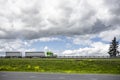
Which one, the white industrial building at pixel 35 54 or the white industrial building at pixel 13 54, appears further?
the white industrial building at pixel 13 54

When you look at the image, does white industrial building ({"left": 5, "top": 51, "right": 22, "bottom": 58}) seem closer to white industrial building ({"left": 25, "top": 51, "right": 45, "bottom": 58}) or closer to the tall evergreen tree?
white industrial building ({"left": 25, "top": 51, "right": 45, "bottom": 58})

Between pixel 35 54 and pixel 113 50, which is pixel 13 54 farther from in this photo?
pixel 113 50

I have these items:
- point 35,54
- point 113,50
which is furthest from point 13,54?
point 113,50

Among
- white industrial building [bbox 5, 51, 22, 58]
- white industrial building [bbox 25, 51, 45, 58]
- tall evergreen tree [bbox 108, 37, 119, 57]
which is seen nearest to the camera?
white industrial building [bbox 25, 51, 45, 58]

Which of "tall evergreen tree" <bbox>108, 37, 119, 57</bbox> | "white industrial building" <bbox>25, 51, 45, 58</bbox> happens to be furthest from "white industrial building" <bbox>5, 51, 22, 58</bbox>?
"tall evergreen tree" <bbox>108, 37, 119, 57</bbox>

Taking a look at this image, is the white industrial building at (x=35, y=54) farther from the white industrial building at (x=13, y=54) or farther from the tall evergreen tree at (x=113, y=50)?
the tall evergreen tree at (x=113, y=50)

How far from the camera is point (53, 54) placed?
115m

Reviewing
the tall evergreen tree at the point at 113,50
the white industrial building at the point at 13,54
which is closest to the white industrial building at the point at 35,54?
the white industrial building at the point at 13,54

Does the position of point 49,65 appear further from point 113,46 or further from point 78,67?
point 113,46

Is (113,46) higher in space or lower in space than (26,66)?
higher

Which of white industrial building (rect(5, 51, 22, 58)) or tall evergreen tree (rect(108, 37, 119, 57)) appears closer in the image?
white industrial building (rect(5, 51, 22, 58))

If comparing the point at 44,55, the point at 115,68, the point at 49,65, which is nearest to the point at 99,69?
the point at 115,68

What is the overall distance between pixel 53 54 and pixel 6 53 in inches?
835

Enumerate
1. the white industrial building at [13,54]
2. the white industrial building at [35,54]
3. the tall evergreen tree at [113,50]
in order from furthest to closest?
the tall evergreen tree at [113,50], the white industrial building at [13,54], the white industrial building at [35,54]
